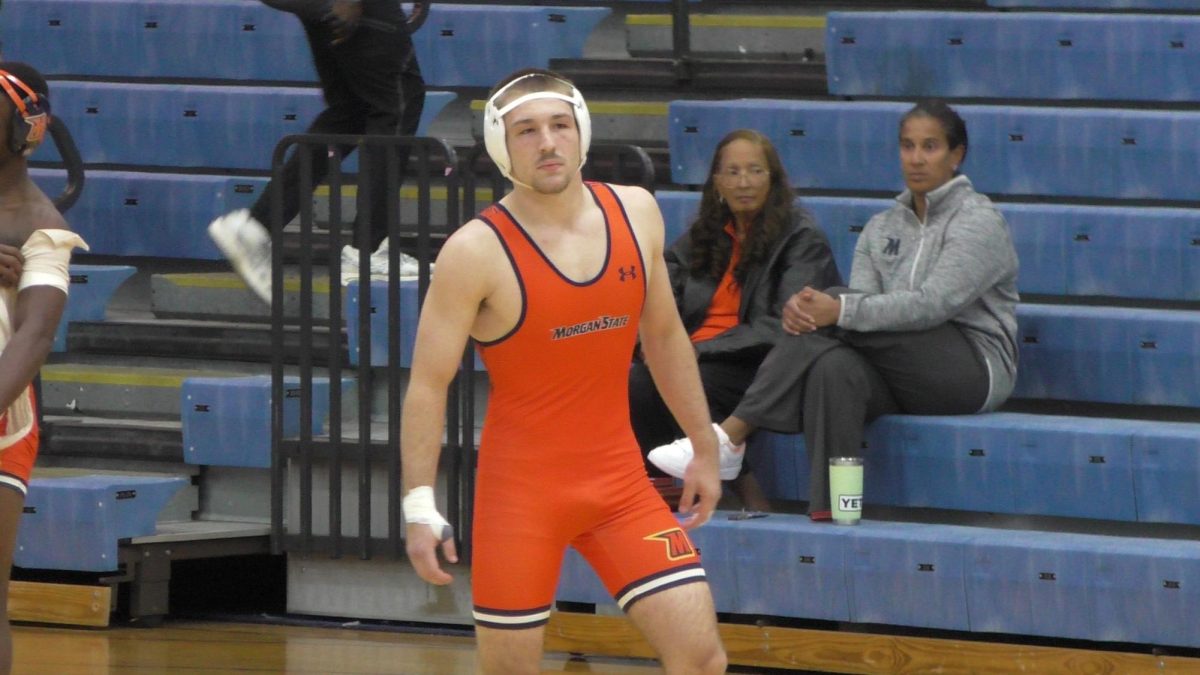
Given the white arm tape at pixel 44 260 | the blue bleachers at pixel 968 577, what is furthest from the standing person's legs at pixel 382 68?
the white arm tape at pixel 44 260

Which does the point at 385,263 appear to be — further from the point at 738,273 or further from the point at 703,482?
the point at 703,482

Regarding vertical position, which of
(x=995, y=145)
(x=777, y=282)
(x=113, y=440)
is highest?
(x=995, y=145)

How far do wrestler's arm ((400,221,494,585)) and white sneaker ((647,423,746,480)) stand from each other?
Result: 2048 millimetres

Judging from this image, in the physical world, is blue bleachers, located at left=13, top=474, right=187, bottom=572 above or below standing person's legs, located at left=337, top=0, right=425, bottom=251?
below

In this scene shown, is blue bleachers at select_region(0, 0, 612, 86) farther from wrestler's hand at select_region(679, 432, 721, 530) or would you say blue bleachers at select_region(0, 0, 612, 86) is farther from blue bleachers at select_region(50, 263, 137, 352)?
wrestler's hand at select_region(679, 432, 721, 530)

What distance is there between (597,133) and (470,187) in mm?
1613

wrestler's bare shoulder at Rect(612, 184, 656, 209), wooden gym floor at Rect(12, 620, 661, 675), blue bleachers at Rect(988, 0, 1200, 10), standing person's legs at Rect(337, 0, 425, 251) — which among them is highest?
blue bleachers at Rect(988, 0, 1200, 10)

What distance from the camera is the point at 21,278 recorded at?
13.6ft

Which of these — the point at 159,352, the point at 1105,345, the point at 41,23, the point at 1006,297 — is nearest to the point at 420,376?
the point at 1006,297

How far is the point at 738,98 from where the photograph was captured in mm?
7805

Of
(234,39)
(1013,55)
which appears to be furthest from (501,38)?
(1013,55)

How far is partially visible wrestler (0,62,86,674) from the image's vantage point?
13.5 feet

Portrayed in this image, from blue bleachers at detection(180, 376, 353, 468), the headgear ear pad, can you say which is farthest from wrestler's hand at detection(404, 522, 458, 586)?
blue bleachers at detection(180, 376, 353, 468)

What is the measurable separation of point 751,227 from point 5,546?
2722 millimetres
